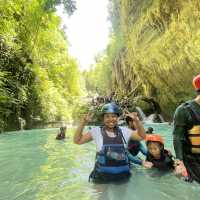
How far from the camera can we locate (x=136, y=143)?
805 cm

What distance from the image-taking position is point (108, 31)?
80.6 meters

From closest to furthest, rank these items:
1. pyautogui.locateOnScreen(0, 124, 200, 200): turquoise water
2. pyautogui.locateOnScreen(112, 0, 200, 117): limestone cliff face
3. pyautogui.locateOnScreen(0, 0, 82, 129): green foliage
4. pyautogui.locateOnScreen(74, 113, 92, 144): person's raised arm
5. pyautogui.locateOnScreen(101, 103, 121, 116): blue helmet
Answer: pyautogui.locateOnScreen(74, 113, 92, 144): person's raised arm, pyautogui.locateOnScreen(101, 103, 121, 116): blue helmet, pyautogui.locateOnScreen(0, 124, 200, 200): turquoise water, pyautogui.locateOnScreen(112, 0, 200, 117): limestone cliff face, pyautogui.locateOnScreen(0, 0, 82, 129): green foliage

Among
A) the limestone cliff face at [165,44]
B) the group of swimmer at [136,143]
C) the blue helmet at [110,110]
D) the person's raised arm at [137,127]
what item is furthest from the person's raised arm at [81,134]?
the limestone cliff face at [165,44]

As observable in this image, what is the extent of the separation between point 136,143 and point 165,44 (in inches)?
665

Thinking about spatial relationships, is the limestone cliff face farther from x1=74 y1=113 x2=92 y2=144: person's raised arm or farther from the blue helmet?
x1=74 y1=113 x2=92 y2=144: person's raised arm

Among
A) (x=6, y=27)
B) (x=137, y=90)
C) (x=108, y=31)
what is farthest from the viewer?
(x=108, y=31)

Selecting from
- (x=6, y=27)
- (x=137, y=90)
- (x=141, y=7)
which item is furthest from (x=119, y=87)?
(x=6, y=27)

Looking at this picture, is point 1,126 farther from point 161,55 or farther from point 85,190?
point 85,190

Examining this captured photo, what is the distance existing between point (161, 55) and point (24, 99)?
33.1ft

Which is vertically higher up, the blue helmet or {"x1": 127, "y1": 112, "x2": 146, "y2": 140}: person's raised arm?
the blue helmet

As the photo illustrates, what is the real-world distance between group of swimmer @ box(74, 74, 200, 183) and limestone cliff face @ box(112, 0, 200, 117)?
44.4 ft

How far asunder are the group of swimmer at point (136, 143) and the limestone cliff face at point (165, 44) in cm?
1352

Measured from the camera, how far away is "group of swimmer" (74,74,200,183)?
380cm

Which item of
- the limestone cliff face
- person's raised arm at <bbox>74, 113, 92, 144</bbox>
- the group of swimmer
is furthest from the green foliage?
person's raised arm at <bbox>74, 113, 92, 144</bbox>
